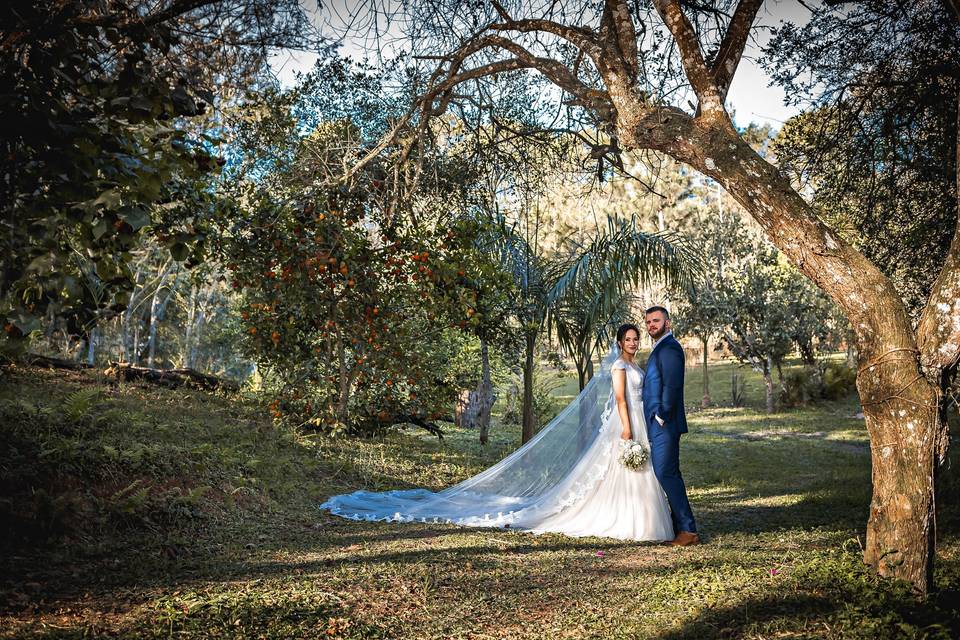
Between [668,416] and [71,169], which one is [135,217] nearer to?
[71,169]

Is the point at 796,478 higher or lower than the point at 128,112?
lower

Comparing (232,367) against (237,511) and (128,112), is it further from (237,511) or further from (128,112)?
(128,112)

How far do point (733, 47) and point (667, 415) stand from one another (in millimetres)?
3103

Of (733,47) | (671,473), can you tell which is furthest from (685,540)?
(733,47)

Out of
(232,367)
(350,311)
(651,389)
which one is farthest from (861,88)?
(232,367)

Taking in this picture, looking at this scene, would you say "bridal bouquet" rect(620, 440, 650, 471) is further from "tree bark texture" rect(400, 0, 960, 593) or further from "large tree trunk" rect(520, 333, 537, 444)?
"large tree trunk" rect(520, 333, 537, 444)

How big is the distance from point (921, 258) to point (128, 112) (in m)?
8.93

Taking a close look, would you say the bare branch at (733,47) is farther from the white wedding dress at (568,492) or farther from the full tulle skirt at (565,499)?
the full tulle skirt at (565,499)

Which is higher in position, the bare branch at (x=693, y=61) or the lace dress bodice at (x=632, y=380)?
the bare branch at (x=693, y=61)

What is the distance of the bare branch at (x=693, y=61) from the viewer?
5000 millimetres

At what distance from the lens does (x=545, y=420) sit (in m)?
14.8

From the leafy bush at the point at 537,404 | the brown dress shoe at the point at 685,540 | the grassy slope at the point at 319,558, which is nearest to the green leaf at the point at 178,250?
the grassy slope at the point at 319,558

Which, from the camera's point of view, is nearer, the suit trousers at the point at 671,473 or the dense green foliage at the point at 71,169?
the dense green foliage at the point at 71,169

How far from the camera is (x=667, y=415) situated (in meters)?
6.20
